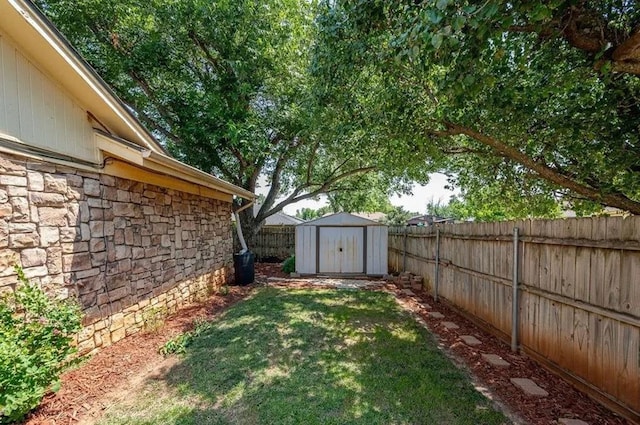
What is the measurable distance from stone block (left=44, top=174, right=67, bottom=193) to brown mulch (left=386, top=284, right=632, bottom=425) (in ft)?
17.4

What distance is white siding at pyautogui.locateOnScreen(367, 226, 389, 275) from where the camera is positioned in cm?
1015

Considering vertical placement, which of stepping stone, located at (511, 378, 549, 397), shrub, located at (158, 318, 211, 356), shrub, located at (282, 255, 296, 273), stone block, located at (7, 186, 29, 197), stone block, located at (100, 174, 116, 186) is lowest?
shrub, located at (282, 255, 296, 273)

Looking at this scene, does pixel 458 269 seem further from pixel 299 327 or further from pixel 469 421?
pixel 469 421

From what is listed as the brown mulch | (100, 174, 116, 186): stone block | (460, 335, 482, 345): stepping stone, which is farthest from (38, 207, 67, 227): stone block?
(460, 335, 482, 345): stepping stone

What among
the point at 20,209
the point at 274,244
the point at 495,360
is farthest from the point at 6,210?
the point at 274,244

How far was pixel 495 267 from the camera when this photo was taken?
16.2ft

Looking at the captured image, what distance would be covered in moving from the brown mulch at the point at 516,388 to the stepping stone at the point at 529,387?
0.04 m

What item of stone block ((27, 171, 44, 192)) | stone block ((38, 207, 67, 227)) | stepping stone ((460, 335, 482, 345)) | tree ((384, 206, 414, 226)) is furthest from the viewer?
tree ((384, 206, 414, 226))

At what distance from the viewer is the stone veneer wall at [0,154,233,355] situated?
3.26m

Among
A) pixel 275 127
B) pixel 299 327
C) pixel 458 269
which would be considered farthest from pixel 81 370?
pixel 275 127

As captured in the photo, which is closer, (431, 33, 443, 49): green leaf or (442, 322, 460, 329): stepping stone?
(431, 33, 443, 49): green leaf

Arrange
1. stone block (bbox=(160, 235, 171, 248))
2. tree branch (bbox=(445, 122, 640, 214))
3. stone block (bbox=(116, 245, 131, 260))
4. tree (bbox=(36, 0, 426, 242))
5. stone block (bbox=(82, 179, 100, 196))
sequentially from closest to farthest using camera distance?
stone block (bbox=(82, 179, 100, 196))
stone block (bbox=(116, 245, 131, 260))
tree branch (bbox=(445, 122, 640, 214))
stone block (bbox=(160, 235, 171, 248))
tree (bbox=(36, 0, 426, 242))

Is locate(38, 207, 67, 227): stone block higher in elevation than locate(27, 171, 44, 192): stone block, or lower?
lower

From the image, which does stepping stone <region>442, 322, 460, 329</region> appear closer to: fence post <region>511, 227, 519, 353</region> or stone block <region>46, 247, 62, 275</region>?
fence post <region>511, 227, 519, 353</region>
